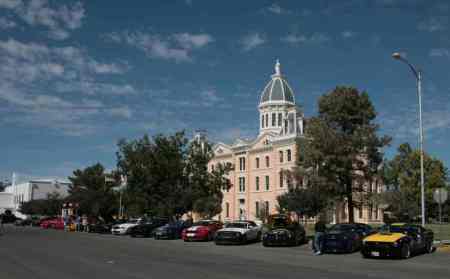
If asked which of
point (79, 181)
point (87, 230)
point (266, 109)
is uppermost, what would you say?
point (266, 109)

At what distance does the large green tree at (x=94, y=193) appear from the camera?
6412 cm

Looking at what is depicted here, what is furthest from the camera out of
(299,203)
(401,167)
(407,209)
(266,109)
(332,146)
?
(266,109)

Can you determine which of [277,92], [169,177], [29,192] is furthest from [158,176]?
[29,192]

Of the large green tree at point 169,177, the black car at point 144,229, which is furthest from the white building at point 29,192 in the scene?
the black car at point 144,229

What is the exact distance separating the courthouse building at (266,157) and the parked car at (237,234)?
31.6 m

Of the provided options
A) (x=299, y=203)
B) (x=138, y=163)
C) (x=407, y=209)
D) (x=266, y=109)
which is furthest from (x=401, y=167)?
(x=138, y=163)

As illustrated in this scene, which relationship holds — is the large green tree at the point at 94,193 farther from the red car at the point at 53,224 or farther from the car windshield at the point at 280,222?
the car windshield at the point at 280,222

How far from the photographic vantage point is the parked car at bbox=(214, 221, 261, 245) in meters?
28.2

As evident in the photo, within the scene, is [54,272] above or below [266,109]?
below

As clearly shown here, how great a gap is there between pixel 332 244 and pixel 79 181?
54.1 m

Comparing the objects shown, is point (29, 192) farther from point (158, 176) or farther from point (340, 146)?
point (340, 146)

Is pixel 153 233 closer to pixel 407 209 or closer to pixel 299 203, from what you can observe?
pixel 299 203

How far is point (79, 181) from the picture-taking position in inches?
2753

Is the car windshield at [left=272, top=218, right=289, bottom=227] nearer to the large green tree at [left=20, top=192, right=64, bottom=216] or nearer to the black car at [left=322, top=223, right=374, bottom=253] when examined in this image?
the black car at [left=322, top=223, right=374, bottom=253]
